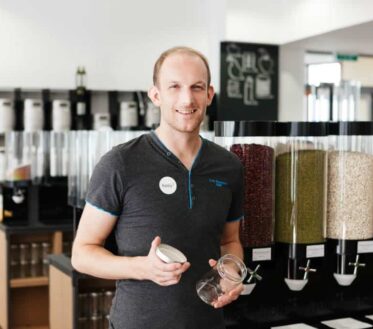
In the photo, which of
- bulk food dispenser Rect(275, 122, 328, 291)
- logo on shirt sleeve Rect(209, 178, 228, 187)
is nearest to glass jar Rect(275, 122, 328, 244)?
bulk food dispenser Rect(275, 122, 328, 291)

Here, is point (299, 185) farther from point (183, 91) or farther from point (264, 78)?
point (264, 78)

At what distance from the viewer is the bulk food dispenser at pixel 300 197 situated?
7.34ft

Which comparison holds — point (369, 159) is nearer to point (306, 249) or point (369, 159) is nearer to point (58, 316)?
point (306, 249)

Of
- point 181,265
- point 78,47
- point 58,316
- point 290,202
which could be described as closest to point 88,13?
point 78,47

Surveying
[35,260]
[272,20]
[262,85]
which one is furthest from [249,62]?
[35,260]

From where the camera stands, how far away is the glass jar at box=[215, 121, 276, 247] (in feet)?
7.20

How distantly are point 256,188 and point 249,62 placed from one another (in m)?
4.48

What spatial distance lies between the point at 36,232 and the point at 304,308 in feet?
9.17

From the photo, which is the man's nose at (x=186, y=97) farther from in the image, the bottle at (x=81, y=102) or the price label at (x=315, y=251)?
the bottle at (x=81, y=102)

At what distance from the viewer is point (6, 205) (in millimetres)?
4777

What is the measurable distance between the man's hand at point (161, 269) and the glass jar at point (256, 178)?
2.23 feet

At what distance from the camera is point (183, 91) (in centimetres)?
173

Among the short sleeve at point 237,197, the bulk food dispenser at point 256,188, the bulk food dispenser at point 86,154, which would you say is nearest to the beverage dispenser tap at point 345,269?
the bulk food dispenser at point 256,188

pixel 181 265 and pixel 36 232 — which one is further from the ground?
pixel 181 265
